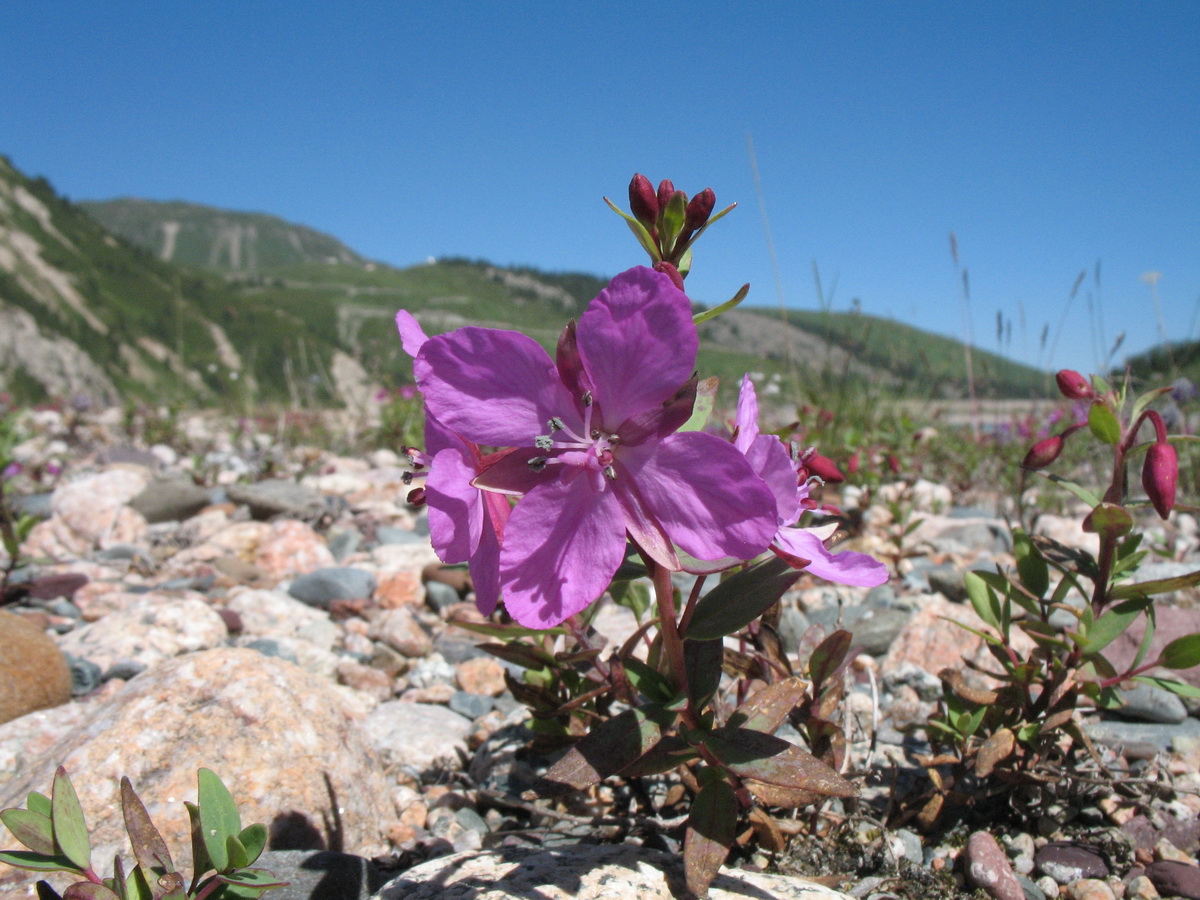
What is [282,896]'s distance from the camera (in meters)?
1.88

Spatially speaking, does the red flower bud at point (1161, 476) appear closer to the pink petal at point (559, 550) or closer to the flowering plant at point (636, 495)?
the flowering plant at point (636, 495)

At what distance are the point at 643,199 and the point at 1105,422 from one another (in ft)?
4.56

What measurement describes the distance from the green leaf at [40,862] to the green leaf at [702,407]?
1.53m

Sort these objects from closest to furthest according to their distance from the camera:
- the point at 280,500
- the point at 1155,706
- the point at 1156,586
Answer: the point at 1156,586 → the point at 1155,706 → the point at 280,500

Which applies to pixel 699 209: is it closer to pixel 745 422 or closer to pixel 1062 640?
pixel 745 422

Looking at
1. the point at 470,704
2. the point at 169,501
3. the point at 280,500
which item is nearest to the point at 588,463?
the point at 470,704

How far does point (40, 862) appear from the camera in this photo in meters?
1.61

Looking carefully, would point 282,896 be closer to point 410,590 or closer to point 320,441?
point 410,590

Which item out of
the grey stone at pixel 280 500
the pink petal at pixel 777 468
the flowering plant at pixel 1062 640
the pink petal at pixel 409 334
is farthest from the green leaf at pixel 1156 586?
the grey stone at pixel 280 500

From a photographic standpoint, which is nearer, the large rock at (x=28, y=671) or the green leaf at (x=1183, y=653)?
the green leaf at (x=1183, y=653)

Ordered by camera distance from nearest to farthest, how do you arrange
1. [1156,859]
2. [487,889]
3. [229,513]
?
[487,889]
[1156,859]
[229,513]

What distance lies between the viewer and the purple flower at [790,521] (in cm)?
156

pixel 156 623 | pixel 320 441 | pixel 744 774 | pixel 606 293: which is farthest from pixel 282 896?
pixel 320 441

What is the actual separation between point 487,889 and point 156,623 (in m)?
2.63
